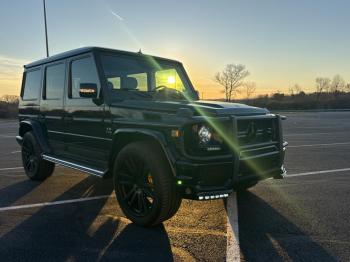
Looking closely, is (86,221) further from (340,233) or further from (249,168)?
(340,233)

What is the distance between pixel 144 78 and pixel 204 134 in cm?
206

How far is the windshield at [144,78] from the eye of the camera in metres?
5.60

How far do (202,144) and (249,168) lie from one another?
0.73 metres

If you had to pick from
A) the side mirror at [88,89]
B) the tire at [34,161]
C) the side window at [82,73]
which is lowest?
the tire at [34,161]

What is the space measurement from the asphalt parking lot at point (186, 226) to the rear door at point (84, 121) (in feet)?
2.29

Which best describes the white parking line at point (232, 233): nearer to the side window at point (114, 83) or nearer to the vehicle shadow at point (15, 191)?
the side window at point (114, 83)

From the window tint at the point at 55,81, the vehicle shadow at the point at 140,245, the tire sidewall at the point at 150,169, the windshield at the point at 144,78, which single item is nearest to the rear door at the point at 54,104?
the window tint at the point at 55,81

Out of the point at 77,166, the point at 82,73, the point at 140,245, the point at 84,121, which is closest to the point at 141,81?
the point at 82,73

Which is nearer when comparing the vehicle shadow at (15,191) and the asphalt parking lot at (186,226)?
the asphalt parking lot at (186,226)

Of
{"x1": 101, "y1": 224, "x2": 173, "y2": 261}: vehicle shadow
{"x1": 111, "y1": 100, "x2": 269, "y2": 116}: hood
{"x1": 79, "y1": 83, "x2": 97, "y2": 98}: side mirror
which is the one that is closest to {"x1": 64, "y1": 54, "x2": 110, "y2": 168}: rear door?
{"x1": 79, "y1": 83, "x2": 97, "y2": 98}: side mirror

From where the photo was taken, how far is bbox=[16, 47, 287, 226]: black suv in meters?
4.25

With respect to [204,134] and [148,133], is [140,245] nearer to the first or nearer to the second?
[148,133]

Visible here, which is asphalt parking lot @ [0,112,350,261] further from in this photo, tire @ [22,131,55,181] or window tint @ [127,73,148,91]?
window tint @ [127,73,148,91]

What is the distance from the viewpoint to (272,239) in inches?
167
